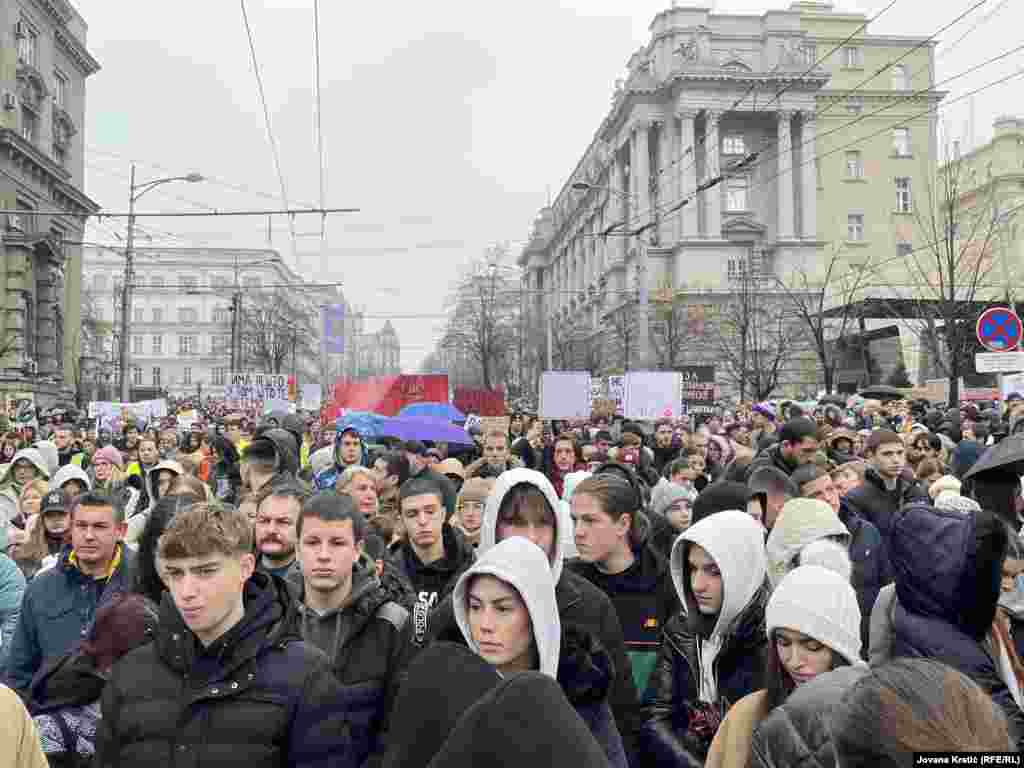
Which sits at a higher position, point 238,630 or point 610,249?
point 610,249

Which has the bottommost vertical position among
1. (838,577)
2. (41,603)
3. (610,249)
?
(41,603)

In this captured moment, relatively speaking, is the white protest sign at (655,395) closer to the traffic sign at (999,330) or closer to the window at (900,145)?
the traffic sign at (999,330)

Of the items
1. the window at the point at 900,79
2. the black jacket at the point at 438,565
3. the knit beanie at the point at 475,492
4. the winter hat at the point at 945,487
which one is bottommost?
the black jacket at the point at 438,565

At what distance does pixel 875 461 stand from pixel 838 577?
4.52 metres

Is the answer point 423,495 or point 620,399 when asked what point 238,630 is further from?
point 620,399

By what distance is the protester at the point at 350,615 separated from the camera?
3.39 meters

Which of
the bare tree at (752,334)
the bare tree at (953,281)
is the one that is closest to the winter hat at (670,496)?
the bare tree at (953,281)

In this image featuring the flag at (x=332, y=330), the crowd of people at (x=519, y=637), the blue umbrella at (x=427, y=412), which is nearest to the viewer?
the crowd of people at (x=519, y=637)

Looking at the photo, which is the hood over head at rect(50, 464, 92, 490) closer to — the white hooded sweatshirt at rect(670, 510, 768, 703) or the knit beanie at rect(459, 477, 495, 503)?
the knit beanie at rect(459, 477, 495, 503)

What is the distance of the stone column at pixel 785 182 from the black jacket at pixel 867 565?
57111 millimetres

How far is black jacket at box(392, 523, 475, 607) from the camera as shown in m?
4.66

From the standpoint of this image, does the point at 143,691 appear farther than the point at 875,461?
No

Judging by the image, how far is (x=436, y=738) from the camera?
2.20 metres

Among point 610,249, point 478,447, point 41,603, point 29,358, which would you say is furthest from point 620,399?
point 610,249
